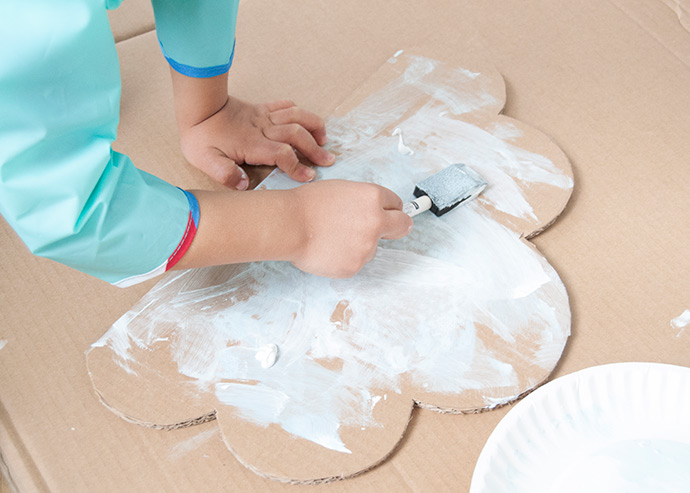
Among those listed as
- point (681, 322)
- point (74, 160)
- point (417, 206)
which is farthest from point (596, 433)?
point (74, 160)

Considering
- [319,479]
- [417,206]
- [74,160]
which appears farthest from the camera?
[417,206]

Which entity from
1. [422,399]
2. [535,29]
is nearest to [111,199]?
[422,399]

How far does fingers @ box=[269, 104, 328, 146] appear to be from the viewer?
82 centimetres

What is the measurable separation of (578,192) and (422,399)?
0.36 metres

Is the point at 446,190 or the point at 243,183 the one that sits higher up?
the point at 446,190

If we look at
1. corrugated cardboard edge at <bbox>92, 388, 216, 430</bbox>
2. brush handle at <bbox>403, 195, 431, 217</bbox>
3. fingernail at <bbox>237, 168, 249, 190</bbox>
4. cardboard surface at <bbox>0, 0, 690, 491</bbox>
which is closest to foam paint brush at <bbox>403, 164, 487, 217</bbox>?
brush handle at <bbox>403, 195, 431, 217</bbox>

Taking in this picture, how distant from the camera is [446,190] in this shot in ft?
2.43

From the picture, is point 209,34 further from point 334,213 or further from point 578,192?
point 578,192

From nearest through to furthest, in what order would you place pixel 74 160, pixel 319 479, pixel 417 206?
1. pixel 74 160
2. pixel 319 479
3. pixel 417 206

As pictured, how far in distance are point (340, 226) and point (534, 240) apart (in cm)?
26

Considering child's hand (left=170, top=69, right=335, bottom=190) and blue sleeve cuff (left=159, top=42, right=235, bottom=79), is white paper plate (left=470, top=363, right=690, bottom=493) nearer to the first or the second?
child's hand (left=170, top=69, right=335, bottom=190)

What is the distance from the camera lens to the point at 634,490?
54cm

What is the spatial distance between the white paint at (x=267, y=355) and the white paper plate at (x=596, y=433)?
0.79 feet

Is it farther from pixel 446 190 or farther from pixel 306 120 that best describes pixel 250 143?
pixel 446 190
